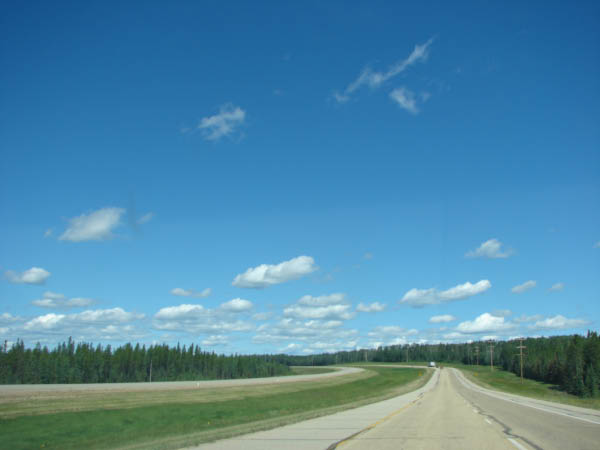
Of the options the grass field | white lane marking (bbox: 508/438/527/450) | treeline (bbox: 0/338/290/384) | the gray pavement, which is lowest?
treeline (bbox: 0/338/290/384)

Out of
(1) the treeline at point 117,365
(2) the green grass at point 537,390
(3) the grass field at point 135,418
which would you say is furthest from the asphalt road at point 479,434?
(1) the treeline at point 117,365

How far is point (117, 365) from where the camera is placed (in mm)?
112625

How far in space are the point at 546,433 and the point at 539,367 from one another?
4214 inches

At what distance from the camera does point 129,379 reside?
380 feet

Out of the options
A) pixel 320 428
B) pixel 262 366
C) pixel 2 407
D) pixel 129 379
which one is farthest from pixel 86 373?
pixel 320 428

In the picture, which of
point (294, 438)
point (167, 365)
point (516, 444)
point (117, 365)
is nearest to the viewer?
point (516, 444)

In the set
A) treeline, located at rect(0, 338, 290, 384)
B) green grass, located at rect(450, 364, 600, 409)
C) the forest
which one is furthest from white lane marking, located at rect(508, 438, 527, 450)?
treeline, located at rect(0, 338, 290, 384)

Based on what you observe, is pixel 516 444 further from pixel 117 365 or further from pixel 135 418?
pixel 117 365

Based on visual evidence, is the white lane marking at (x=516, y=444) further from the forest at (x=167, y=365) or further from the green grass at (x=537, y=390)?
the forest at (x=167, y=365)

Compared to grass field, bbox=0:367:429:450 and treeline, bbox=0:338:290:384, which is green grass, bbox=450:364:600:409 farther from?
treeline, bbox=0:338:290:384

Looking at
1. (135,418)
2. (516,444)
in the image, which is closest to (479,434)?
(516,444)

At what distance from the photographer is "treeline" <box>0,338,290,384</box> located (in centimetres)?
9588

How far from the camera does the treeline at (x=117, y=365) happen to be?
315 feet

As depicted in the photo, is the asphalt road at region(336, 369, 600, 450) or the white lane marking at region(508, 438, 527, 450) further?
the asphalt road at region(336, 369, 600, 450)
